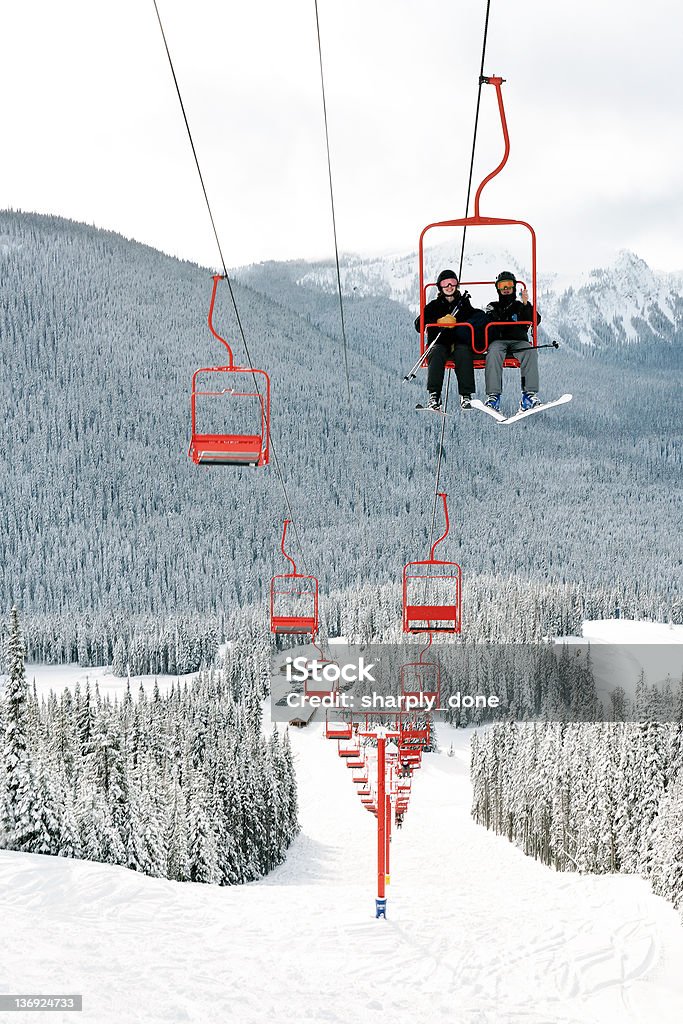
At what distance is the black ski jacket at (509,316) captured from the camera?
11125 millimetres

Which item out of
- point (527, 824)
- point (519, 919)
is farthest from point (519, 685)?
point (519, 919)

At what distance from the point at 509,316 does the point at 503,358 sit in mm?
752

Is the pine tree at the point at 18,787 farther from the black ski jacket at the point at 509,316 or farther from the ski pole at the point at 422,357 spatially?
the black ski jacket at the point at 509,316

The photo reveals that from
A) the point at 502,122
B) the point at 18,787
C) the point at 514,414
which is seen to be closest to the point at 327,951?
the point at 18,787

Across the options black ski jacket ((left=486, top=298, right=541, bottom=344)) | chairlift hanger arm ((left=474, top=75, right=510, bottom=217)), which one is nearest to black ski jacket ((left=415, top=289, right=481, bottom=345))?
black ski jacket ((left=486, top=298, right=541, bottom=344))

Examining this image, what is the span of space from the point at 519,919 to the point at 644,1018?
897 cm

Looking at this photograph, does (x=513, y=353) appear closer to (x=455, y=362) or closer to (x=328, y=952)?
(x=455, y=362)

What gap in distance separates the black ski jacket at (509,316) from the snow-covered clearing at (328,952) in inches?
446

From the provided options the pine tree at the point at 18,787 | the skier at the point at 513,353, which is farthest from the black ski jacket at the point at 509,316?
the pine tree at the point at 18,787

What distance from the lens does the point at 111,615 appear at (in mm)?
186625

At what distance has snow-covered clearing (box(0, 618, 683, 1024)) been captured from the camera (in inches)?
688

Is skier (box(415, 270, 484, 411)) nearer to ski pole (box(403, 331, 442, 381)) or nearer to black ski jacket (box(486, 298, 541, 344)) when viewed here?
ski pole (box(403, 331, 442, 381))

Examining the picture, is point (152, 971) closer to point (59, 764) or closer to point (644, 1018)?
point (644, 1018)

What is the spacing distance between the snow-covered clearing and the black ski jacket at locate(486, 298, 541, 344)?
37.2 feet
